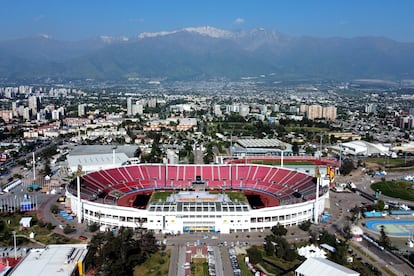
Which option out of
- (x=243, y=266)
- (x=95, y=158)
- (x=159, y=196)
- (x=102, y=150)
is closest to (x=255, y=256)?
(x=243, y=266)

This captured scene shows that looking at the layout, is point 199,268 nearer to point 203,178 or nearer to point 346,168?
point 203,178

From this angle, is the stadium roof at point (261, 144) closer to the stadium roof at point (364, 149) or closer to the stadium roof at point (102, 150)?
the stadium roof at point (364, 149)

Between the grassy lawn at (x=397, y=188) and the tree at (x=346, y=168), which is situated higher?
the tree at (x=346, y=168)

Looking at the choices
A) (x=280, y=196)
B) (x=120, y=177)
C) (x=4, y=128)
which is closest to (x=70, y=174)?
(x=120, y=177)

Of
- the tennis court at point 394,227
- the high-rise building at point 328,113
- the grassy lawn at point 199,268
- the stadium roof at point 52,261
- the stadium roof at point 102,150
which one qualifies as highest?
the high-rise building at point 328,113

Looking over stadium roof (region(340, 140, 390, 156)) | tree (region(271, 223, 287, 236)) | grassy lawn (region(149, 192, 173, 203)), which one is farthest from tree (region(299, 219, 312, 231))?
stadium roof (region(340, 140, 390, 156))

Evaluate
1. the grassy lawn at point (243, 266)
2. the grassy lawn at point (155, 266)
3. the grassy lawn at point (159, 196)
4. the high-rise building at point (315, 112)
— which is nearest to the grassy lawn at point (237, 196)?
the grassy lawn at point (159, 196)
